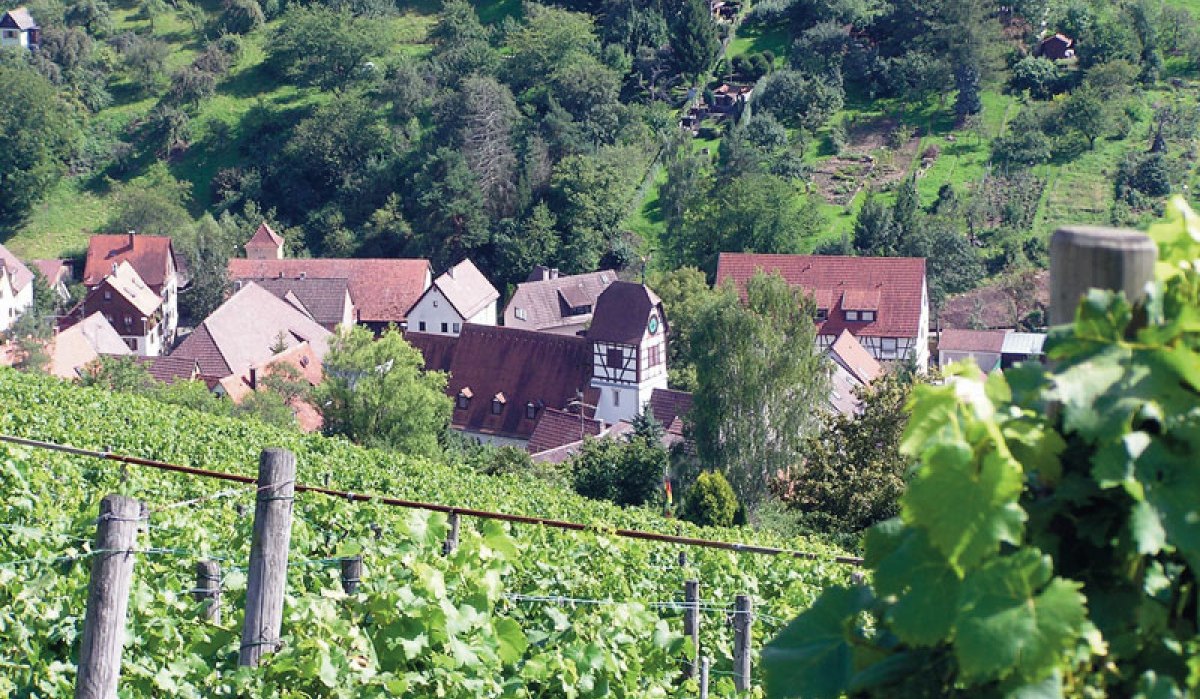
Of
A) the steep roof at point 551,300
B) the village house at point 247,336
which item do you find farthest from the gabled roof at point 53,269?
the steep roof at point 551,300

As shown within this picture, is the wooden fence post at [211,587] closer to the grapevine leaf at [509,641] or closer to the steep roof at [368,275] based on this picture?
the grapevine leaf at [509,641]

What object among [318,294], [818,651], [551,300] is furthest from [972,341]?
[818,651]

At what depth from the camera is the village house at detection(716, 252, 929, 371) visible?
4525 centimetres

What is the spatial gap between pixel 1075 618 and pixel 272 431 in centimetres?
1845

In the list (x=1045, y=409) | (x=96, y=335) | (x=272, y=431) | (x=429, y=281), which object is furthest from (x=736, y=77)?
(x=1045, y=409)

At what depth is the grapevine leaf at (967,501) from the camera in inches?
70.4

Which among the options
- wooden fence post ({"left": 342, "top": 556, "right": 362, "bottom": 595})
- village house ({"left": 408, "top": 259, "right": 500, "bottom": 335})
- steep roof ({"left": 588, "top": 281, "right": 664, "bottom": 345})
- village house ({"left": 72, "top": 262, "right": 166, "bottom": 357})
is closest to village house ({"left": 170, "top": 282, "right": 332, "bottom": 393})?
village house ({"left": 408, "top": 259, "right": 500, "bottom": 335})

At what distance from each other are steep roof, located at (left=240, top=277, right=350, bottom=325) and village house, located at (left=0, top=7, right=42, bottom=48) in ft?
95.5

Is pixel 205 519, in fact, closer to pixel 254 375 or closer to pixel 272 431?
pixel 272 431

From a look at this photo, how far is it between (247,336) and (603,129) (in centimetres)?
2499

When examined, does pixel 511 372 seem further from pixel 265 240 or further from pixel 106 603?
pixel 106 603

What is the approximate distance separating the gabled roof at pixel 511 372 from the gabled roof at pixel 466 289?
647 cm

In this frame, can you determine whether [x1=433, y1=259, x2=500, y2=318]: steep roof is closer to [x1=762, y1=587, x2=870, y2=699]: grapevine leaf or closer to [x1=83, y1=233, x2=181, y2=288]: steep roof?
[x1=83, y1=233, x2=181, y2=288]: steep roof

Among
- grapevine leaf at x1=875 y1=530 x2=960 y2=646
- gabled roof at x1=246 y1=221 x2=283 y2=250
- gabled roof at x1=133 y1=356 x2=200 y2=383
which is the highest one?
grapevine leaf at x1=875 y1=530 x2=960 y2=646
